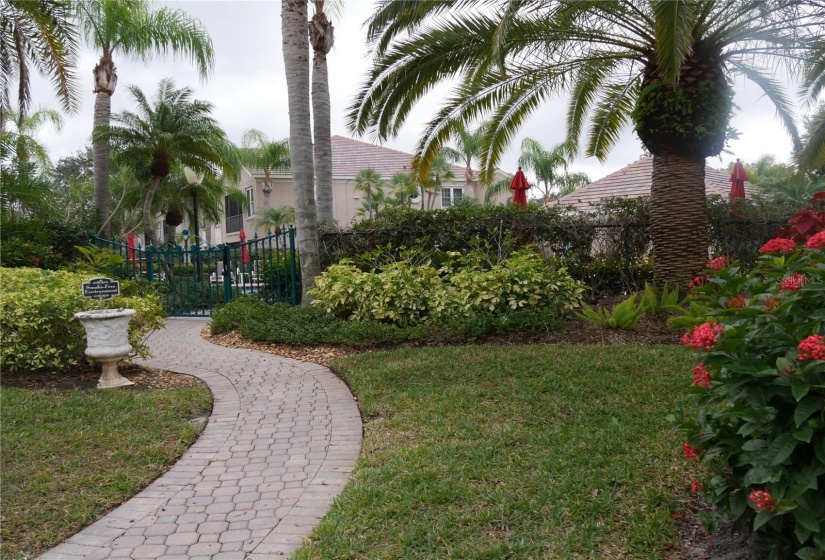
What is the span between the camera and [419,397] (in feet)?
20.7

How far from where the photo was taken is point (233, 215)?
42.5 meters

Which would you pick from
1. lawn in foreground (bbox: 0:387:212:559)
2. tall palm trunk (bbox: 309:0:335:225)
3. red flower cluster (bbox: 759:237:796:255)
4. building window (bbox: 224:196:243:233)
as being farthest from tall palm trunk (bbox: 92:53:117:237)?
building window (bbox: 224:196:243:233)

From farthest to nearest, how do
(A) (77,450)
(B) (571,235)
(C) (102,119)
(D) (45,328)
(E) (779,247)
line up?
(C) (102,119), (B) (571,235), (D) (45,328), (A) (77,450), (E) (779,247)

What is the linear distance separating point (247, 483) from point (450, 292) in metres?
5.82

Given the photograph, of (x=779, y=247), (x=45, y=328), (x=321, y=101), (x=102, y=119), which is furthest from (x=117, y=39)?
(x=779, y=247)

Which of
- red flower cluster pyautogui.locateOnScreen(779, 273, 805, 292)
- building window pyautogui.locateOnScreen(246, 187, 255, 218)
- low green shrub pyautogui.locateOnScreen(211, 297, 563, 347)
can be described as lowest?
low green shrub pyautogui.locateOnScreen(211, 297, 563, 347)

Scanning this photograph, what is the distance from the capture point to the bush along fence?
448 inches

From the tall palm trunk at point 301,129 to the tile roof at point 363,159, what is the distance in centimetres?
2254

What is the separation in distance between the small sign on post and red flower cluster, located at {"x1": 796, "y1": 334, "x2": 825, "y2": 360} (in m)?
7.25

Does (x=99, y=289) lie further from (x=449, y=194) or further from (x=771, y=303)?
(x=449, y=194)

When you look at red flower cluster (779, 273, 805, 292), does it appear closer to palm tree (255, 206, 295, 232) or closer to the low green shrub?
the low green shrub

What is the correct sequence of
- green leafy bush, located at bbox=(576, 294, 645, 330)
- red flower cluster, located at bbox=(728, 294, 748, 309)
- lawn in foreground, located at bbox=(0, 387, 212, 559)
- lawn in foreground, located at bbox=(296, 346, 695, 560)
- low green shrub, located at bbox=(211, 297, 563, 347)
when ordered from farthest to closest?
low green shrub, located at bbox=(211, 297, 563, 347), green leafy bush, located at bbox=(576, 294, 645, 330), lawn in foreground, located at bbox=(0, 387, 212, 559), lawn in foreground, located at bbox=(296, 346, 695, 560), red flower cluster, located at bbox=(728, 294, 748, 309)

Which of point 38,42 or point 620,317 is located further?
point 38,42

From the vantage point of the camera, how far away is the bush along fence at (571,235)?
11.4 meters
